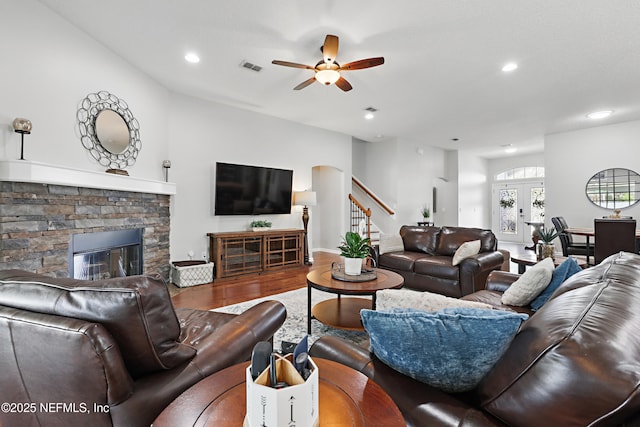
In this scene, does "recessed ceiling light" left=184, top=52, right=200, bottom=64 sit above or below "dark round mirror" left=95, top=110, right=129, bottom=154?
above

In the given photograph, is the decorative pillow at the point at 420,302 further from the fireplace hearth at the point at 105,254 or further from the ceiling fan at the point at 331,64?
A: the fireplace hearth at the point at 105,254

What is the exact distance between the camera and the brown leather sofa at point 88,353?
2.87ft

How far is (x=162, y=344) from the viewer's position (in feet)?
3.38

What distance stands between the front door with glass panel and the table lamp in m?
7.35

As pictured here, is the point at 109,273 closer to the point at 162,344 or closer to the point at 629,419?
the point at 162,344

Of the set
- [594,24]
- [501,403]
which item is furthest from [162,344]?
[594,24]

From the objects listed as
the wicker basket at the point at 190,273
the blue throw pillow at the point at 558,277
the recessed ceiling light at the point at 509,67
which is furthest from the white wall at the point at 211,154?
the blue throw pillow at the point at 558,277

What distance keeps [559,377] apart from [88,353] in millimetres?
1271

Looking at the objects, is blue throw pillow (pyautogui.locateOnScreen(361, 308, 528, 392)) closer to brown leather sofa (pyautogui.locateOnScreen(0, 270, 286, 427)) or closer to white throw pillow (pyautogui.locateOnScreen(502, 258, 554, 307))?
brown leather sofa (pyautogui.locateOnScreen(0, 270, 286, 427))

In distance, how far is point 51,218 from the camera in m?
2.60

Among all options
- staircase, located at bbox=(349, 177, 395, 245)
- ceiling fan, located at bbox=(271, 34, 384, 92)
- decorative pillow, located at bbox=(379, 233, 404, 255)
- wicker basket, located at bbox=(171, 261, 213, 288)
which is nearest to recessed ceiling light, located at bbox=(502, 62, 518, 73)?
ceiling fan, located at bbox=(271, 34, 384, 92)

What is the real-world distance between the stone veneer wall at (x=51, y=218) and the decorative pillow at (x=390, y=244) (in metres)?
3.38

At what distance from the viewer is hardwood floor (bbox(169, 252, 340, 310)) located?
3512 millimetres

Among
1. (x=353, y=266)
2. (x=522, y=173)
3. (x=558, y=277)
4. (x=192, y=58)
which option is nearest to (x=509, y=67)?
(x=558, y=277)
